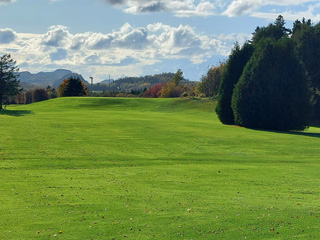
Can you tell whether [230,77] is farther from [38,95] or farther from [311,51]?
[38,95]

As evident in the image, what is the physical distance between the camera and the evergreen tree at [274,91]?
43.7 metres

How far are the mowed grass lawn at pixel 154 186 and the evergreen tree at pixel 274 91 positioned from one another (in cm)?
1028

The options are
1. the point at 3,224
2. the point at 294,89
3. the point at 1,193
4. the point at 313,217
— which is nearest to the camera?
the point at 3,224

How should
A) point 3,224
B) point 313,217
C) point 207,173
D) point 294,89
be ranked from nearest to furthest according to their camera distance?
point 3,224, point 313,217, point 207,173, point 294,89

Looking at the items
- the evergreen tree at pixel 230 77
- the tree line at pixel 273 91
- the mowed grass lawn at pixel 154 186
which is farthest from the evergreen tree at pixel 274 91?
the mowed grass lawn at pixel 154 186

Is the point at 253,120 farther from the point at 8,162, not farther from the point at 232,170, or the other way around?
the point at 8,162

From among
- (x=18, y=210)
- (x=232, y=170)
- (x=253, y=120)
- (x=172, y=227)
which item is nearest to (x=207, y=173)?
(x=232, y=170)

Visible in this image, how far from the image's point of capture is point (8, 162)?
20828 millimetres

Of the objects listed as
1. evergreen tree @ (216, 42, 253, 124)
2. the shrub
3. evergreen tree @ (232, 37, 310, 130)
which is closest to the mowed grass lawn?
evergreen tree @ (232, 37, 310, 130)

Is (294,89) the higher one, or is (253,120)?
(294,89)

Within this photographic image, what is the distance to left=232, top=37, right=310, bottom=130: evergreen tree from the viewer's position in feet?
143

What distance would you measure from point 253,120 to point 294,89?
19.6 ft

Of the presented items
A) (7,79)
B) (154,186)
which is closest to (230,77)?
(154,186)

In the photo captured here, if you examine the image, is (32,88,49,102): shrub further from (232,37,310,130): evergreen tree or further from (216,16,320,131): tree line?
(232,37,310,130): evergreen tree
